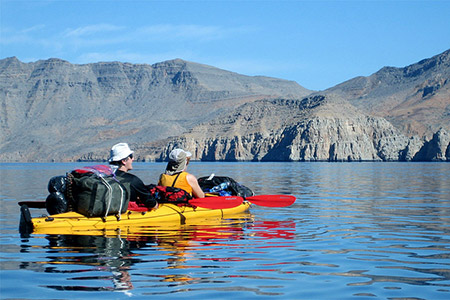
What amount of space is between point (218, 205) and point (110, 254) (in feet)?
20.6

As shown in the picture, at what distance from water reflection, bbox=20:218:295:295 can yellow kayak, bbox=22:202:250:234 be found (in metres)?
0.28

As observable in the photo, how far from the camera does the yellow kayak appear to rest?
1294 cm

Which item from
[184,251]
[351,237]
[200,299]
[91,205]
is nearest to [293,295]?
[200,299]

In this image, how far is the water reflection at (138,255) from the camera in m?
8.70

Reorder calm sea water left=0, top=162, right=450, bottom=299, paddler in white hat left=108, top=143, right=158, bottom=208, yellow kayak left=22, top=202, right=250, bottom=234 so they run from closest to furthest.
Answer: calm sea water left=0, top=162, right=450, bottom=299
yellow kayak left=22, top=202, right=250, bottom=234
paddler in white hat left=108, top=143, right=158, bottom=208

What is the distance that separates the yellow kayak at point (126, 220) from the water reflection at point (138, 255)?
10.8 inches

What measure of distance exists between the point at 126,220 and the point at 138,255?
3.31 metres

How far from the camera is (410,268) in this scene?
9594 mm

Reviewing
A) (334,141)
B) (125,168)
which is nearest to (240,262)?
(125,168)

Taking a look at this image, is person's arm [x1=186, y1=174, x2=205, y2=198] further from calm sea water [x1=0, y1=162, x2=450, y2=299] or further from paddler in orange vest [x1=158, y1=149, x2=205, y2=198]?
calm sea water [x1=0, y1=162, x2=450, y2=299]

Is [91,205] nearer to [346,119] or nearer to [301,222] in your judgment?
[301,222]

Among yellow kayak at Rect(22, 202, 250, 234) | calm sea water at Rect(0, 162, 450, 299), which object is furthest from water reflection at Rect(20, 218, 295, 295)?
yellow kayak at Rect(22, 202, 250, 234)

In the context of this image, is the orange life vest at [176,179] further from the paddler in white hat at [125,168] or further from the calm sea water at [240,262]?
the paddler in white hat at [125,168]

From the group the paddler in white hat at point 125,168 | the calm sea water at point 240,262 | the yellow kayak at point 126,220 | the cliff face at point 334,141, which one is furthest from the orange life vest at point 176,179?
the cliff face at point 334,141
